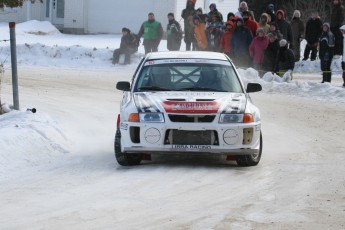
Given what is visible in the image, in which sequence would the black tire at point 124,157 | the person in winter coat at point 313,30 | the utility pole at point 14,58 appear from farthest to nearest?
the person in winter coat at point 313,30 → the utility pole at point 14,58 → the black tire at point 124,157

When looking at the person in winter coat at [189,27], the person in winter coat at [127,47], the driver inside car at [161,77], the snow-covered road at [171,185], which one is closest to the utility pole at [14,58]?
the snow-covered road at [171,185]

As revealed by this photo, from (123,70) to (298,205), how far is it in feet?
69.8

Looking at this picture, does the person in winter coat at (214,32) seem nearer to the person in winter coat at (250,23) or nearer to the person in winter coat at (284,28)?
the person in winter coat at (250,23)

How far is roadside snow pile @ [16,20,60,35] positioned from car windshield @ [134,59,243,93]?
1180 inches

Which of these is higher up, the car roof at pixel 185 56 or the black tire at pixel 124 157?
the car roof at pixel 185 56

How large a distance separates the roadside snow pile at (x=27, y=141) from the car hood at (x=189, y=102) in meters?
1.49

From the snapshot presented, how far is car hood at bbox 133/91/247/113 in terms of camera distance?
453 inches

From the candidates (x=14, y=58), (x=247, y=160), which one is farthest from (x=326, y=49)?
(x=247, y=160)

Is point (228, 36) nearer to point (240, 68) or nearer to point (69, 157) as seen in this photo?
point (240, 68)

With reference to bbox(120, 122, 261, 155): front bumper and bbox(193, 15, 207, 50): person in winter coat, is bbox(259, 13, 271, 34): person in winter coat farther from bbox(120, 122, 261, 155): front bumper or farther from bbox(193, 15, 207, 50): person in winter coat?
bbox(120, 122, 261, 155): front bumper

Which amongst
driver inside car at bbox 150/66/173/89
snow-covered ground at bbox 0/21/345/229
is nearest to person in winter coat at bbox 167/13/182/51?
snow-covered ground at bbox 0/21/345/229

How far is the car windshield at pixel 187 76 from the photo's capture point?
12.6 meters

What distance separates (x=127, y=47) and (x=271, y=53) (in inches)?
283

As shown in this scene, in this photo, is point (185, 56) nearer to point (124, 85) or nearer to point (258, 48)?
point (124, 85)
